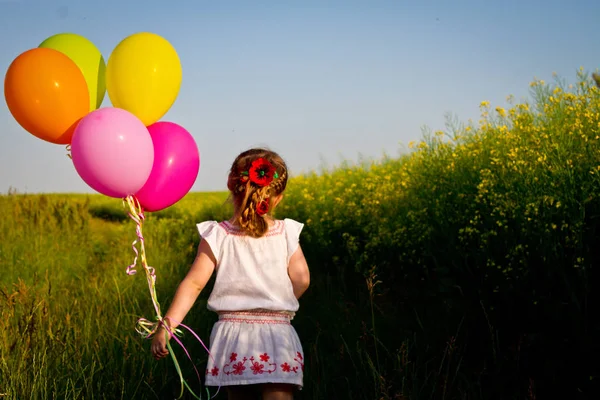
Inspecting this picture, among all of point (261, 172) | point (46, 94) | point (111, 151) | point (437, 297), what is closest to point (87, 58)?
point (46, 94)

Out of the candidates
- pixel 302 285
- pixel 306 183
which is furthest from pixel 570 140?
pixel 306 183

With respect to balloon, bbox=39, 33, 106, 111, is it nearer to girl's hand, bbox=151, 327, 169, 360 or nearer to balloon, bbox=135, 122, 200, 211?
balloon, bbox=135, 122, 200, 211

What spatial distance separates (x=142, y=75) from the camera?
289cm

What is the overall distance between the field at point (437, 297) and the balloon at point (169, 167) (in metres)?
0.97

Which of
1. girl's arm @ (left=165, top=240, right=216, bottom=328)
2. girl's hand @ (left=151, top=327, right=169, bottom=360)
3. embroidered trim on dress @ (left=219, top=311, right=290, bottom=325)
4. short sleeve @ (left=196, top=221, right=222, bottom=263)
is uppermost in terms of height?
short sleeve @ (left=196, top=221, right=222, bottom=263)

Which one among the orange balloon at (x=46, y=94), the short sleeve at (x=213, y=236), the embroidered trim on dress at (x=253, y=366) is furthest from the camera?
the orange balloon at (x=46, y=94)

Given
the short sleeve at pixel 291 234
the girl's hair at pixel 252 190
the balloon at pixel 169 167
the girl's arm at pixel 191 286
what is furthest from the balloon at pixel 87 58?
the short sleeve at pixel 291 234

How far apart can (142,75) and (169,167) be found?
17.9 inches

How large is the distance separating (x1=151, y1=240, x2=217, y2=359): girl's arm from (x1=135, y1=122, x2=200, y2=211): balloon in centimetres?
39

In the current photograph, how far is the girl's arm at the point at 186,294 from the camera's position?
2.54 m

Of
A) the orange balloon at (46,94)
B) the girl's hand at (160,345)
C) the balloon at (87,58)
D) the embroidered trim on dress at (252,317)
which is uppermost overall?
the balloon at (87,58)

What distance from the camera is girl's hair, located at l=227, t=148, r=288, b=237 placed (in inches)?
102

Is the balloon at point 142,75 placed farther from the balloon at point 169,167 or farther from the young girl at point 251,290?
the young girl at point 251,290

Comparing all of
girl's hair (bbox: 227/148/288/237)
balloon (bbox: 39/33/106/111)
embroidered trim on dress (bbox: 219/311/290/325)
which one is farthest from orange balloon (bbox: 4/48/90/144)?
embroidered trim on dress (bbox: 219/311/290/325)
